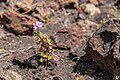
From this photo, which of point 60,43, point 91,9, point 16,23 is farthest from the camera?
point 91,9

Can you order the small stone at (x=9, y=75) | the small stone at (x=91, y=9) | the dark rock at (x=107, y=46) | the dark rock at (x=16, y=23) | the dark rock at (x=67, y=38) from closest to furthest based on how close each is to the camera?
the small stone at (x=9, y=75) → the dark rock at (x=107, y=46) → the dark rock at (x=67, y=38) → the dark rock at (x=16, y=23) → the small stone at (x=91, y=9)

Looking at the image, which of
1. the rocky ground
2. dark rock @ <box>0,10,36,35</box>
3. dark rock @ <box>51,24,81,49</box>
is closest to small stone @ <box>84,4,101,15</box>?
the rocky ground

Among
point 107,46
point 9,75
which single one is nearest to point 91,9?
point 107,46

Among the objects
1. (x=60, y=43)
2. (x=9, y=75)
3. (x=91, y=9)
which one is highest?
(x=9, y=75)

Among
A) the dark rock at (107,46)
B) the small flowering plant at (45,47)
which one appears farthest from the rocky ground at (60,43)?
the small flowering plant at (45,47)

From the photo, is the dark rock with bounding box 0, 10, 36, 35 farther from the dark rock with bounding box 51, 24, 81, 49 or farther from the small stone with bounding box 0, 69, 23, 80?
the small stone with bounding box 0, 69, 23, 80

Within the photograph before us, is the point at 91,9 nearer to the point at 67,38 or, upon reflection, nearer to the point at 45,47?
the point at 67,38

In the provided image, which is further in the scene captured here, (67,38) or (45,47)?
(67,38)

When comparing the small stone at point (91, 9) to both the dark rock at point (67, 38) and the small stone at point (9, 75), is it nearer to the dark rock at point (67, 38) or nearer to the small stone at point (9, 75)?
the dark rock at point (67, 38)
